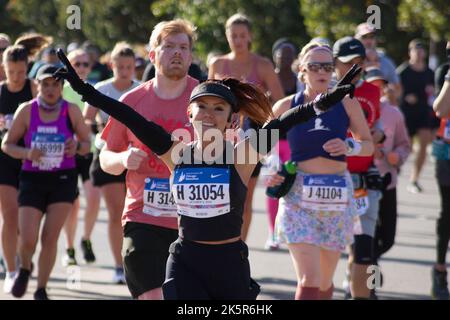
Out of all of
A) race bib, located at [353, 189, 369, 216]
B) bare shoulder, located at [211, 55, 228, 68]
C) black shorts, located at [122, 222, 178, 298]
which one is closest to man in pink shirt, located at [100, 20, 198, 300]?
black shorts, located at [122, 222, 178, 298]

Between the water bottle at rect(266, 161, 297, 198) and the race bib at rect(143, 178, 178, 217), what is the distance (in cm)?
110

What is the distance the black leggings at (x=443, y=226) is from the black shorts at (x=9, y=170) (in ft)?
10.9

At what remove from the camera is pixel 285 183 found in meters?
7.28

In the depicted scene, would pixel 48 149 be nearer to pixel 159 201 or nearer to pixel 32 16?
pixel 159 201

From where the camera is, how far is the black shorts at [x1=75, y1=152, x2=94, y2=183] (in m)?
9.77

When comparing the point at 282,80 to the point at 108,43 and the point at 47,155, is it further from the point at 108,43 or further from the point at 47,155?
the point at 108,43

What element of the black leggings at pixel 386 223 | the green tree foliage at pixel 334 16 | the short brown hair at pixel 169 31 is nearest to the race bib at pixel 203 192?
the short brown hair at pixel 169 31

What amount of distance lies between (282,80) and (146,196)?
5482 millimetres

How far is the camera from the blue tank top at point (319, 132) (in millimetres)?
7250

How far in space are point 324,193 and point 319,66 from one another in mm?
783

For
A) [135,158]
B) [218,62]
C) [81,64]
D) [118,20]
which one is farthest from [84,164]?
[118,20]

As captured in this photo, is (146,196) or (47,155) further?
(47,155)
